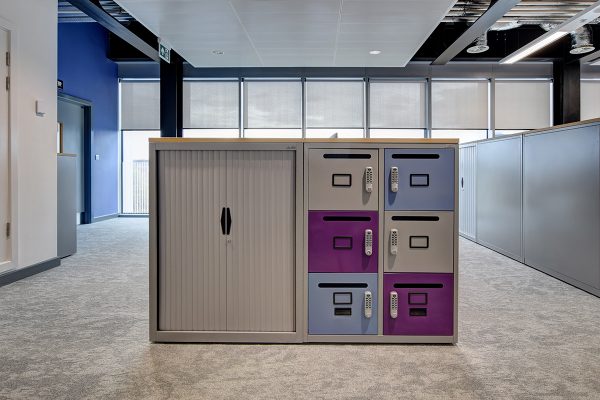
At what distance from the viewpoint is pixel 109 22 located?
5367mm

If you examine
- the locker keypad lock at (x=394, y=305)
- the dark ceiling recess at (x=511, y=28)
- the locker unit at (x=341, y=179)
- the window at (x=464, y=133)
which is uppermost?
the dark ceiling recess at (x=511, y=28)

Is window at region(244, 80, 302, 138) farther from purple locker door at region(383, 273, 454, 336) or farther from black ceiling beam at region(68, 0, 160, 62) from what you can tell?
purple locker door at region(383, 273, 454, 336)

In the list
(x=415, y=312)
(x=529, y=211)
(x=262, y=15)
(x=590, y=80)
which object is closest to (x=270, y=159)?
(x=415, y=312)

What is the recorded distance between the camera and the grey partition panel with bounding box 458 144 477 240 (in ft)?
17.7

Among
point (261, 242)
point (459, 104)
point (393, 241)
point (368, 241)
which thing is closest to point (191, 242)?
point (261, 242)

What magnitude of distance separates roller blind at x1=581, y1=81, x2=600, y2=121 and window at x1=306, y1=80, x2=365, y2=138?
4.14 m

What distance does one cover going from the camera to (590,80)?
847 centimetres

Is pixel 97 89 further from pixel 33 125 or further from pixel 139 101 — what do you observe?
pixel 33 125

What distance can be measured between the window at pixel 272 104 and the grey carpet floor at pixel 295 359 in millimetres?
5846

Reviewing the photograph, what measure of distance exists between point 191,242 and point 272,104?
660 centimetres

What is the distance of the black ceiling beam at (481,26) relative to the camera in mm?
4797

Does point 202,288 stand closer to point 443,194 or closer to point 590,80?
point 443,194

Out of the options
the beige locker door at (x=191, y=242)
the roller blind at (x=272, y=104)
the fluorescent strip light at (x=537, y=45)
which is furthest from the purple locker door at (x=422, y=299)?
the roller blind at (x=272, y=104)

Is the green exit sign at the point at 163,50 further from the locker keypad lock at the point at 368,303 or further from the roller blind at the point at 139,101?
the locker keypad lock at the point at 368,303
